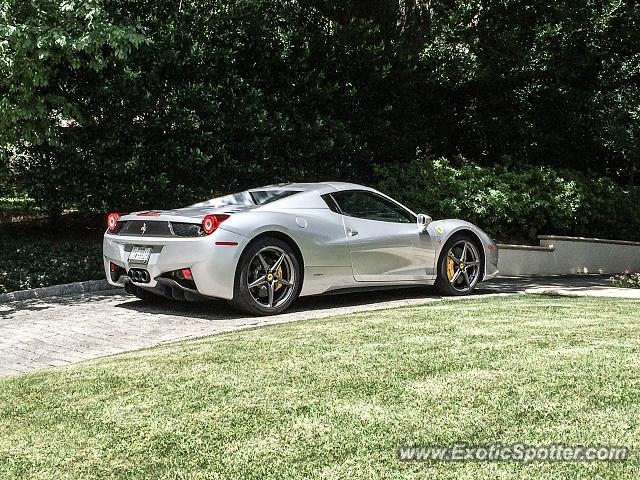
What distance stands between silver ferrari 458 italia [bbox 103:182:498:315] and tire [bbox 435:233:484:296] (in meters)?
0.01

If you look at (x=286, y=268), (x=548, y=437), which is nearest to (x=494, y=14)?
(x=286, y=268)

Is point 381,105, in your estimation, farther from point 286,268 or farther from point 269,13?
point 286,268

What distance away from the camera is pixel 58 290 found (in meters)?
10.9

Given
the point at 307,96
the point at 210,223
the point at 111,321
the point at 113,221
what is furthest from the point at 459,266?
the point at 307,96

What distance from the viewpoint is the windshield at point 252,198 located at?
31.1ft

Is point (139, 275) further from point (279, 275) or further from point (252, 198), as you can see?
point (252, 198)

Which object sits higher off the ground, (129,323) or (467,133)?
(467,133)

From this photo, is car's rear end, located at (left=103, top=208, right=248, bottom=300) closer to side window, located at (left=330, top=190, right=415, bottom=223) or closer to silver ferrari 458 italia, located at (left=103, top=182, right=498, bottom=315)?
silver ferrari 458 italia, located at (left=103, top=182, right=498, bottom=315)

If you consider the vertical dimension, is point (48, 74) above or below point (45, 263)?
above

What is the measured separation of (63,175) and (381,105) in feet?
21.0

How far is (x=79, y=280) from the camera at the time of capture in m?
11.4

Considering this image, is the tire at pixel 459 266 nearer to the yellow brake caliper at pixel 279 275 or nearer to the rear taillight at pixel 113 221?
the yellow brake caliper at pixel 279 275

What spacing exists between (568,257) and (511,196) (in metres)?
1.87

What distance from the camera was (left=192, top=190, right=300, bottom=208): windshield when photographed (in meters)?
9.49
